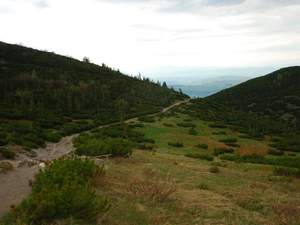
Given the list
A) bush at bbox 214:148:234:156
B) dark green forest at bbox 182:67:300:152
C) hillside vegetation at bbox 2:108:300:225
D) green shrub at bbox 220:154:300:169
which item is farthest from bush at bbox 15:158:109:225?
dark green forest at bbox 182:67:300:152

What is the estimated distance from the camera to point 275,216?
43.5 feet

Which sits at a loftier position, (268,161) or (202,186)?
(202,186)

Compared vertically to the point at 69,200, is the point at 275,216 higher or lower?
lower

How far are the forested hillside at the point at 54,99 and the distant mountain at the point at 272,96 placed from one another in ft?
142

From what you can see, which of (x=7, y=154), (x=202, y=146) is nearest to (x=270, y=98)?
(x=202, y=146)

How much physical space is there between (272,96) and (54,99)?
9980 cm

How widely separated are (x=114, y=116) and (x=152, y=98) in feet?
121

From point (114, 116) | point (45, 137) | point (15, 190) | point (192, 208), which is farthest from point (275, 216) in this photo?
point (114, 116)

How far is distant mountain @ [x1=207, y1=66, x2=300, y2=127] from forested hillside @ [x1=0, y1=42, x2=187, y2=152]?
43212 mm

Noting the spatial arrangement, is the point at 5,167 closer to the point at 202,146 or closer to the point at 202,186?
the point at 202,186

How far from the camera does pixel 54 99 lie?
7600 centimetres

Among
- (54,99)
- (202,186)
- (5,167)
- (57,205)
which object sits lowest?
(202,186)

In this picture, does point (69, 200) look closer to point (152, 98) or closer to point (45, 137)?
point (45, 137)

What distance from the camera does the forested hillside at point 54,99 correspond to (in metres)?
47.4
